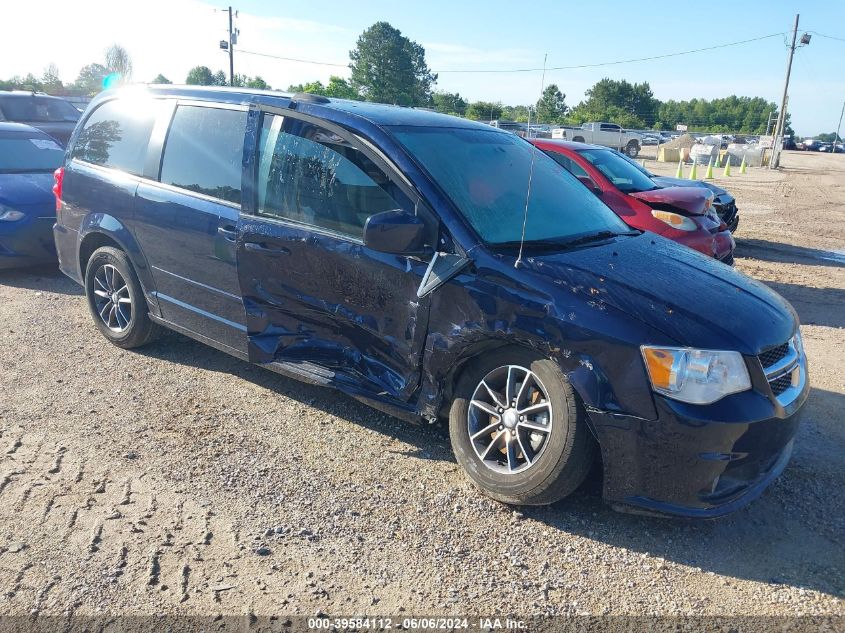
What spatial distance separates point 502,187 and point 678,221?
4.33 meters

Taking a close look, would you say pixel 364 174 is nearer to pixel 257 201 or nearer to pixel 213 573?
pixel 257 201

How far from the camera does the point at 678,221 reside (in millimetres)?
7387

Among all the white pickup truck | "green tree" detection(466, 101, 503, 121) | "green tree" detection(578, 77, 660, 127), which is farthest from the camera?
"green tree" detection(578, 77, 660, 127)

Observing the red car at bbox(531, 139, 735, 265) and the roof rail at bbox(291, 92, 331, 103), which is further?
the red car at bbox(531, 139, 735, 265)

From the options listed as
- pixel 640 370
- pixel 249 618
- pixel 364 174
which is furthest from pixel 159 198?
pixel 640 370

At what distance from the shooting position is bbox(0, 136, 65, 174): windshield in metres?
8.05

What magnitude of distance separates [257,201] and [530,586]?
2.68 meters

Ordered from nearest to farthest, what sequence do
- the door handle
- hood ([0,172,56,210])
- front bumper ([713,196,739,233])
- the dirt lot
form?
the dirt lot < the door handle < hood ([0,172,56,210]) < front bumper ([713,196,739,233])

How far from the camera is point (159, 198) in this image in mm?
4609

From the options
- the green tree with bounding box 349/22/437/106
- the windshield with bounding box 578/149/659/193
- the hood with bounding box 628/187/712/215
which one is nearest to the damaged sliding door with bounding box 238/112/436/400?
the hood with bounding box 628/187/712/215

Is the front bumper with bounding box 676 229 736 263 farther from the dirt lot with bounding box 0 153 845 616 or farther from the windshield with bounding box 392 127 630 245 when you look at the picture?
the windshield with bounding box 392 127 630 245

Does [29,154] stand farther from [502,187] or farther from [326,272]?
[502,187]

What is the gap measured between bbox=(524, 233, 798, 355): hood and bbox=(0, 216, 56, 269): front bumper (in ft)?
20.7

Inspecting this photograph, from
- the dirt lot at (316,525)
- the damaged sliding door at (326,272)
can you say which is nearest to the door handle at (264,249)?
the damaged sliding door at (326,272)
